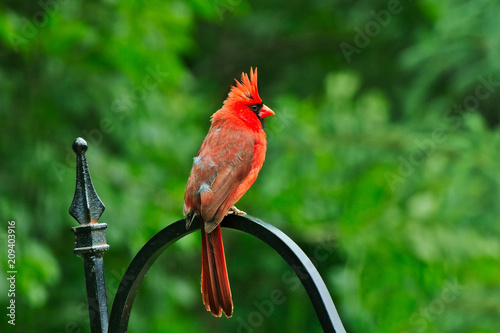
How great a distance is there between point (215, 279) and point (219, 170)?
43 cm

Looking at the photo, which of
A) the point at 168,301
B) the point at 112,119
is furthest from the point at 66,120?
the point at 168,301

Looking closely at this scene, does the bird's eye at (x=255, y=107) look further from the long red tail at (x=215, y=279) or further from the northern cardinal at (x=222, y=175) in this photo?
the long red tail at (x=215, y=279)

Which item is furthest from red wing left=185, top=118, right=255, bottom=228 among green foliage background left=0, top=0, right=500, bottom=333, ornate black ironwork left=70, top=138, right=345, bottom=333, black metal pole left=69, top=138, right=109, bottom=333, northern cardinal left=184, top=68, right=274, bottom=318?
green foliage background left=0, top=0, right=500, bottom=333

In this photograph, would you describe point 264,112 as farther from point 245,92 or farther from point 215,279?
point 215,279

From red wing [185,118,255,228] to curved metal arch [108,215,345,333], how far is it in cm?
5

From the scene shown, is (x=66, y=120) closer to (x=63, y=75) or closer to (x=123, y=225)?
(x=63, y=75)

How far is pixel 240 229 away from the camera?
1732mm

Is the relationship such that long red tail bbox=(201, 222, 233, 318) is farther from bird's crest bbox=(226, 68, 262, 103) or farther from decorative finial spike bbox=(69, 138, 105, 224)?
bird's crest bbox=(226, 68, 262, 103)

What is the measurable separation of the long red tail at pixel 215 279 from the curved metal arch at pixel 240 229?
55 mm

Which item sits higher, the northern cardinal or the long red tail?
the northern cardinal

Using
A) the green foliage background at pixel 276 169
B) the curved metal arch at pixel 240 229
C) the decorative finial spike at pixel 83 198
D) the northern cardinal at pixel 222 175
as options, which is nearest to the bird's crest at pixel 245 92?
the northern cardinal at pixel 222 175

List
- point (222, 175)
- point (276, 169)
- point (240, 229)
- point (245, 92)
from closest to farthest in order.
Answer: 1. point (240, 229)
2. point (222, 175)
3. point (245, 92)
4. point (276, 169)

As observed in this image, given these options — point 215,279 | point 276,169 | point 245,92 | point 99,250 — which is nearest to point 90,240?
point 99,250

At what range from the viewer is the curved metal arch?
1.47 meters
